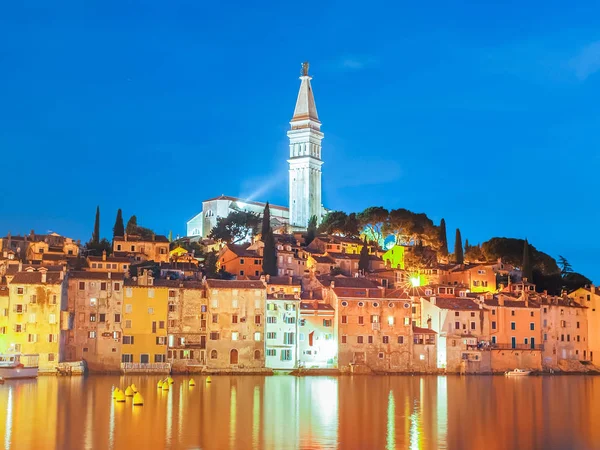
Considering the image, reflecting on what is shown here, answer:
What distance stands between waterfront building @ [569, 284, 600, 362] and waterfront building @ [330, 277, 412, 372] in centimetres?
1792

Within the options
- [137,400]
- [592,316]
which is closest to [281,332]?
[137,400]

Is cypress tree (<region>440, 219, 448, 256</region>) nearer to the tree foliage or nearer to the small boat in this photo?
the tree foliage

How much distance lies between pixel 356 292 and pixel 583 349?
21.0m

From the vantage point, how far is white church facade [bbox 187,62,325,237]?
124 meters

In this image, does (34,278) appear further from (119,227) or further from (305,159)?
(305,159)

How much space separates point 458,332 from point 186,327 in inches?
774

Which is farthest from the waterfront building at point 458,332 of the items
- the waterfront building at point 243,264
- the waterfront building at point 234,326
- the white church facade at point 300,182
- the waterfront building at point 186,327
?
the white church facade at point 300,182

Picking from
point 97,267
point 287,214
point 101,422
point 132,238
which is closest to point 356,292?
point 97,267

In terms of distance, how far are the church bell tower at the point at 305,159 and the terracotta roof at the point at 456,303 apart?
51870mm

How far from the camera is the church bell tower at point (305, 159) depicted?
124 metres

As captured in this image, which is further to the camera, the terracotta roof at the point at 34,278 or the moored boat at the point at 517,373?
the moored boat at the point at 517,373

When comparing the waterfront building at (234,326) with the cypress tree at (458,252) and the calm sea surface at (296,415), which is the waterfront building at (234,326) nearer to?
the calm sea surface at (296,415)

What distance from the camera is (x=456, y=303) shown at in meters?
71.4

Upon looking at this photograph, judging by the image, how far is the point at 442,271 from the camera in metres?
86.8
